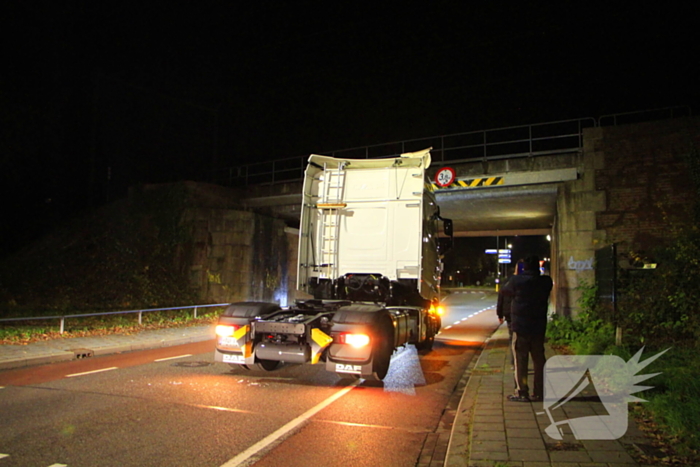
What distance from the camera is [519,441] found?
449 cm

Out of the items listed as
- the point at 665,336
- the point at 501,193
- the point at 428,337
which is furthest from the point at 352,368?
the point at 501,193

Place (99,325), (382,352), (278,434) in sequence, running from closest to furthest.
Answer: (278,434) → (382,352) → (99,325)

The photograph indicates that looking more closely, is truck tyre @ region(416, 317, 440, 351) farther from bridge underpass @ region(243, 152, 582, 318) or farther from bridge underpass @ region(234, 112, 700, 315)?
bridge underpass @ region(243, 152, 582, 318)

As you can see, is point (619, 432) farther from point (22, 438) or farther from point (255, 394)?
point (22, 438)

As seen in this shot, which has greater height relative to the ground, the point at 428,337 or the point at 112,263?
the point at 112,263

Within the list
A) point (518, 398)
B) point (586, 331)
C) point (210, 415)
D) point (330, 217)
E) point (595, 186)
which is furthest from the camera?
point (595, 186)

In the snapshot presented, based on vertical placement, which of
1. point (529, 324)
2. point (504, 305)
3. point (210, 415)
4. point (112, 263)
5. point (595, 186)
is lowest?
point (210, 415)

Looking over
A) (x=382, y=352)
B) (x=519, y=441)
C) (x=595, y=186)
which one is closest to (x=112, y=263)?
(x=382, y=352)

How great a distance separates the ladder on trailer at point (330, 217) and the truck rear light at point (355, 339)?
10.1ft

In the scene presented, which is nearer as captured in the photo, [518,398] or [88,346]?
[518,398]

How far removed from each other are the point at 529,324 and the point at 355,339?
2.38 metres

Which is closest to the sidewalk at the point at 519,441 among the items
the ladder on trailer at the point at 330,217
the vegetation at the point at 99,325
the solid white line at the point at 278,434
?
the solid white line at the point at 278,434

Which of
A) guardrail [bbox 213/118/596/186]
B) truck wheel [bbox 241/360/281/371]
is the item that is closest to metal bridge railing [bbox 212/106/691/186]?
guardrail [bbox 213/118/596/186]

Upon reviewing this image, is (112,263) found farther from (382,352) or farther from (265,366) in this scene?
(382,352)
